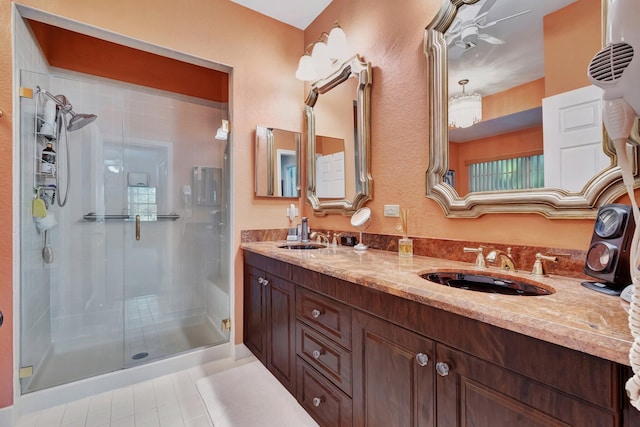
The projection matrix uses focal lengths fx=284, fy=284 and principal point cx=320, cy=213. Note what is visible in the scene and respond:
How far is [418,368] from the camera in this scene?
901mm

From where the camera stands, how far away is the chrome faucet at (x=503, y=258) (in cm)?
117

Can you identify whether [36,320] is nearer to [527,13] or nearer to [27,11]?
[27,11]

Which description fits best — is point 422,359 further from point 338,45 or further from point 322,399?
point 338,45

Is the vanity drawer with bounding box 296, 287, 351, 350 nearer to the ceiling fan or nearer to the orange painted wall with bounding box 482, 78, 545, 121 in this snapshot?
the orange painted wall with bounding box 482, 78, 545, 121

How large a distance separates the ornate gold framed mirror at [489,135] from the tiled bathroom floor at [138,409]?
1831mm

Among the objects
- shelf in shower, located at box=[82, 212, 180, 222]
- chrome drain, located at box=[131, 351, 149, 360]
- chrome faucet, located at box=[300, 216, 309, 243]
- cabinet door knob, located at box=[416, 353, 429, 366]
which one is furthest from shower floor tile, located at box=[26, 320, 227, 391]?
cabinet door knob, located at box=[416, 353, 429, 366]

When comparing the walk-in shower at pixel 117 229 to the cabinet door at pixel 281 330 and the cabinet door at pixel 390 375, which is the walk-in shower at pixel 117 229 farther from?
the cabinet door at pixel 390 375

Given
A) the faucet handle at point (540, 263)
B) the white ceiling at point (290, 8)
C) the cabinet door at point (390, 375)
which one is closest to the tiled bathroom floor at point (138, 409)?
the cabinet door at point (390, 375)

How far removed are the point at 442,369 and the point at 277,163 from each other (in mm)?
1958

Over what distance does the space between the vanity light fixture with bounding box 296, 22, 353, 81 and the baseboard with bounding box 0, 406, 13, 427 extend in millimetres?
2783

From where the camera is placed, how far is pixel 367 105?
1904 millimetres

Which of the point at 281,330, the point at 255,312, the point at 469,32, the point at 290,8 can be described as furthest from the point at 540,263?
the point at 290,8

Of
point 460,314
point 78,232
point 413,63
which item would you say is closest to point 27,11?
point 78,232

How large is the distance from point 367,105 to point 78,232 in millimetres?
2525
